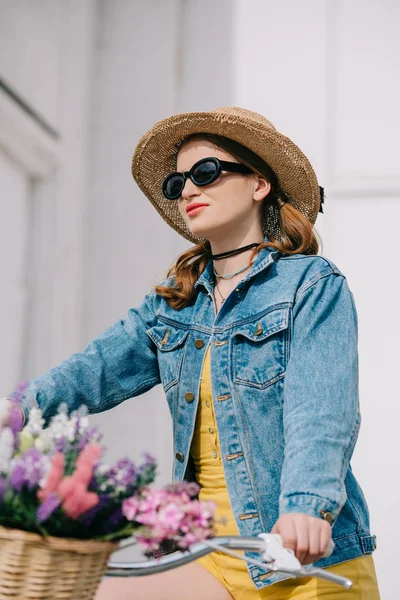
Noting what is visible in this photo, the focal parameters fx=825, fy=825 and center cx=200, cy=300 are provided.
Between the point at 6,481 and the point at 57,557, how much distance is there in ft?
0.33

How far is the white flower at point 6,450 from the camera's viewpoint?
96cm

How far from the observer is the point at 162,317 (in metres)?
1.70

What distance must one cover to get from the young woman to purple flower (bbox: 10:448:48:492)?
1.27 ft

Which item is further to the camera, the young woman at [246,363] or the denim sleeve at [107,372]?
the denim sleeve at [107,372]

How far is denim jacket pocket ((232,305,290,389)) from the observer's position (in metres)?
1.47

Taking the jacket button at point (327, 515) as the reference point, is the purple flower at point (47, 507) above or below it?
above

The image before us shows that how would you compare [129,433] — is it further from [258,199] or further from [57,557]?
[57,557]

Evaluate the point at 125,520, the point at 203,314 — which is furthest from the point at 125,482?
the point at 203,314

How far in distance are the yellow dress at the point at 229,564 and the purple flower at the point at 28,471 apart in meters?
0.56

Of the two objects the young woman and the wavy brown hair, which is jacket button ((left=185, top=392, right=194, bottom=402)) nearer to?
the young woman

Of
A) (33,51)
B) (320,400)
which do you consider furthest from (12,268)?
(320,400)

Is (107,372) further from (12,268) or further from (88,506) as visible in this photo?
(12,268)

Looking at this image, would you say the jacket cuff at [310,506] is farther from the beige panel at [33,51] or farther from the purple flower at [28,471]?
the beige panel at [33,51]

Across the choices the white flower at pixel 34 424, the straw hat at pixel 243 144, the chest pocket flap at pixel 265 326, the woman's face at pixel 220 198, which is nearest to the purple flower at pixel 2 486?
the white flower at pixel 34 424
